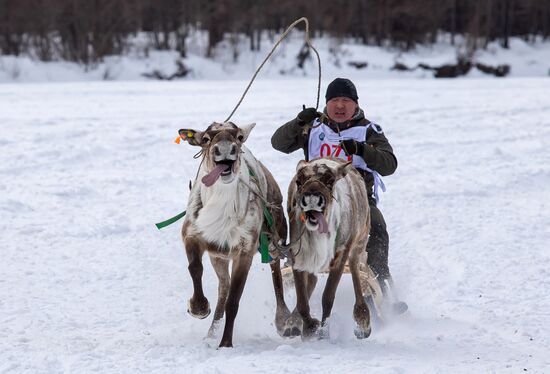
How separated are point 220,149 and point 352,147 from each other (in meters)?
1.46

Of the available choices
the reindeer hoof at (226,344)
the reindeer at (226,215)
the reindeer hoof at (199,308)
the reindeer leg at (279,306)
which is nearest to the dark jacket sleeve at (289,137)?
the reindeer at (226,215)

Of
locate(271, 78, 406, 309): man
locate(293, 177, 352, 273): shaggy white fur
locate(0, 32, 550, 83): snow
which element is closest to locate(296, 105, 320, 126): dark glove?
locate(271, 78, 406, 309): man

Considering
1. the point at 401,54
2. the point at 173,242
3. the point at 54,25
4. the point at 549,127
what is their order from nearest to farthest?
the point at 173,242, the point at 549,127, the point at 54,25, the point at 401,54

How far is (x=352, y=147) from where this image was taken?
548 centimetres

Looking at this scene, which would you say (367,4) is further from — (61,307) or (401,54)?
(61,307)

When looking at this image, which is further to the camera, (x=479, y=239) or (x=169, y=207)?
(x=169, y=207)

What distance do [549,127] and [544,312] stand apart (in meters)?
11.3

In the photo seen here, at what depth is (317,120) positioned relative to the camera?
6059 millimetres

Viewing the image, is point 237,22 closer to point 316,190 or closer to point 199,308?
point 199,308

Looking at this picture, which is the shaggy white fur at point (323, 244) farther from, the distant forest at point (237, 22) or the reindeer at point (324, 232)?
the distant forest at point (237, 22)

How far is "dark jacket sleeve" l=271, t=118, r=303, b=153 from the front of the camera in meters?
6.00

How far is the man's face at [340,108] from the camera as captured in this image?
5898mm

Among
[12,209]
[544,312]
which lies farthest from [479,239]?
[12,209]

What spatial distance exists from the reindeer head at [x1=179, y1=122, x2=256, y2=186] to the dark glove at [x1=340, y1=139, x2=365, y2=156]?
1086 mm
